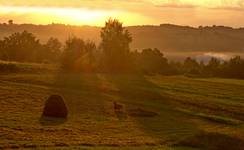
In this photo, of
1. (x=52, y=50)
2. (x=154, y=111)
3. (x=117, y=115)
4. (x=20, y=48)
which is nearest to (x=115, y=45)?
(x=20, y=48)

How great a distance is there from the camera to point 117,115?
58.8 m

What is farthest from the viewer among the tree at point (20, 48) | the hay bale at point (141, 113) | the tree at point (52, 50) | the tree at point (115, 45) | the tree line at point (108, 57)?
the tree at point (52, 50)

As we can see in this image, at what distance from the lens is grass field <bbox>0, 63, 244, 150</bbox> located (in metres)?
44.8

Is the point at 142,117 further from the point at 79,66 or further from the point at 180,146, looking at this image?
the point at 79,66

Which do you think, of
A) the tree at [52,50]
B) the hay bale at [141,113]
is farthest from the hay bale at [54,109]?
the tree at [52,50]

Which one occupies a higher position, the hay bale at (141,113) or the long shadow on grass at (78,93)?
the long shadow on grass at (78,93)

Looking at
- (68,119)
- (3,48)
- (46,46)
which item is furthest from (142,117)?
(46,46)

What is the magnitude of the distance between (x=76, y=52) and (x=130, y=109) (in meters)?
48.7

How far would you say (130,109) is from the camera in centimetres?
6366

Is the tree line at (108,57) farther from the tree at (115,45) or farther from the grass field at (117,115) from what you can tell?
the grass field at (117,115)

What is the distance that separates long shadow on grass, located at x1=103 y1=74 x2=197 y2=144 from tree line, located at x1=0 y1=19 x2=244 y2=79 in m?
15.5

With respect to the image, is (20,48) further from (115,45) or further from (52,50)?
(115,45)

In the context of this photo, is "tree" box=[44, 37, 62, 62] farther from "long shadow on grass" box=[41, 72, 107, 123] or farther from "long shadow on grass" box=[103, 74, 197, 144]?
"long shadow on grass" box=[103, 74, 197, 144]

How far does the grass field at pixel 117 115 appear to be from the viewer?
147 feet
